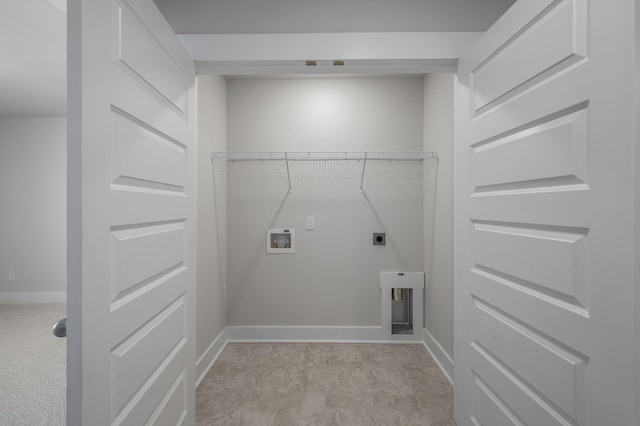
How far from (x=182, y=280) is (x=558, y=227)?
1.46m

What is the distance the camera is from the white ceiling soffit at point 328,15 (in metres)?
1.53

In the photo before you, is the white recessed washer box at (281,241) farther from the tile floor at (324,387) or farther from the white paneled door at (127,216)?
the white paneled door at (127,216)

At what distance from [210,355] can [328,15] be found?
2.47m

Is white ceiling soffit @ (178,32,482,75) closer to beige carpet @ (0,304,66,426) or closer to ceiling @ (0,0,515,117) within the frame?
ceiling @ (0,0,515,117)

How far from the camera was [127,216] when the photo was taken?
939 millimetres

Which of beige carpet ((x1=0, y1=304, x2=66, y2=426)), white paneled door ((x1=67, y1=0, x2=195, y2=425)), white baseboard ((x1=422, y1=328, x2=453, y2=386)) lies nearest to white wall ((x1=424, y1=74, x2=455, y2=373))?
white baseboard ((x1=422, y1=328, x2=453, y2=386))

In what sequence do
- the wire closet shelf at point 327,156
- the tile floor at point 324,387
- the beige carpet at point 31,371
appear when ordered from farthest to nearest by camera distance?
the wire closet shelf at point 327,156, the beige carpet at point 31,371, the tile floor at point 324,387

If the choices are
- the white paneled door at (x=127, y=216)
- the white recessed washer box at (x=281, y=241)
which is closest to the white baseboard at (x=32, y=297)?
the white recessed washer box at (x=281, y=241)

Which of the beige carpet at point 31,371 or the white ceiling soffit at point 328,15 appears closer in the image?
the white ceiling soffit at point 328,15

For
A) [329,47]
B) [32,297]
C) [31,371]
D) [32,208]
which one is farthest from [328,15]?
[32,297]

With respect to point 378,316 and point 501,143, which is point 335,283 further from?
point 501,143

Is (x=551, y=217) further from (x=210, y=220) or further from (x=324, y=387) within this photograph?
(x=210, y=220)

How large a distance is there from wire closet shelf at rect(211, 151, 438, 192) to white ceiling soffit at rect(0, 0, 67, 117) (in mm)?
1377

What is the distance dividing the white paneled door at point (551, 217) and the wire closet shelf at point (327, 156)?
122 cm
